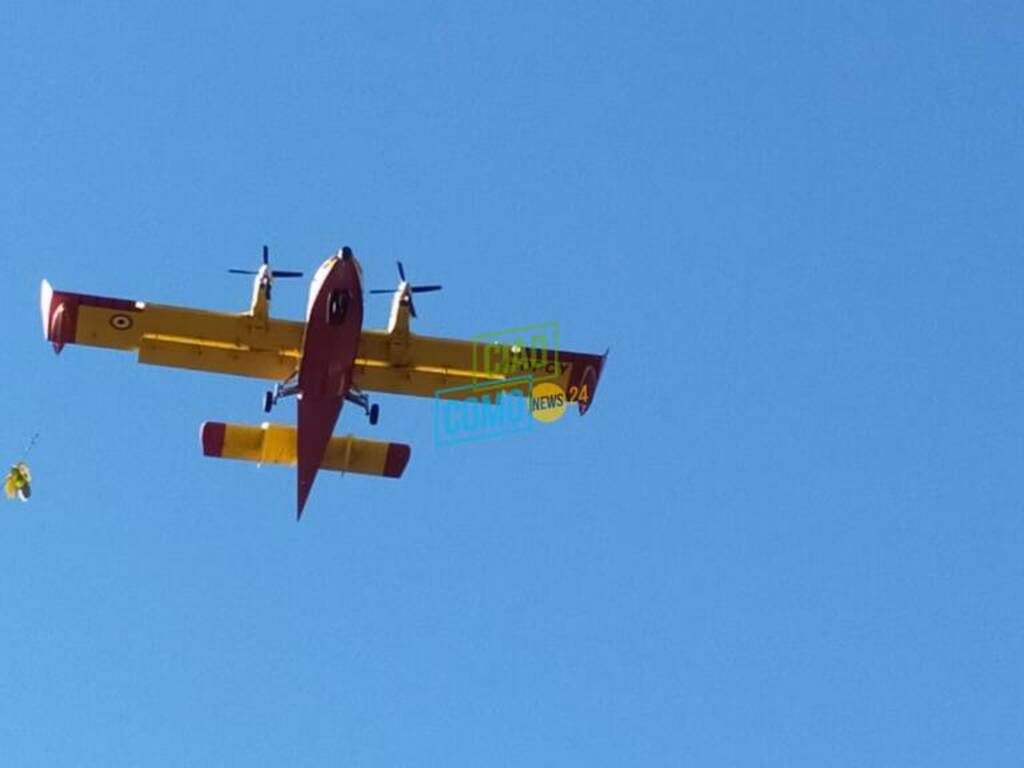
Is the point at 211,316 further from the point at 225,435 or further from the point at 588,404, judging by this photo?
the point at 588,404

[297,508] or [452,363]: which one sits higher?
[452,363]

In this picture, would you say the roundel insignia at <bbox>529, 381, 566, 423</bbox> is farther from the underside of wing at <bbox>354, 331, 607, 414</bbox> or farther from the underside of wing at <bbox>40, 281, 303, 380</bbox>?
the underside of wing at <bbox>40, 281, 303, 380</bbox>

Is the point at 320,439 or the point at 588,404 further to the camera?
the point at 588,404

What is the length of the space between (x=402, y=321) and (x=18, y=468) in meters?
7.91

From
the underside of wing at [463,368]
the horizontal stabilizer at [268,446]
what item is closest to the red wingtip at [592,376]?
the underside of wing at [463,368]

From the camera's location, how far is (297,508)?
35.8 metres

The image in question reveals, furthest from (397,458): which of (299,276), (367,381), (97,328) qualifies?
(97,328)

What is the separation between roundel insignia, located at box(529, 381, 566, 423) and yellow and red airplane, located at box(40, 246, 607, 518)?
131 centimetres

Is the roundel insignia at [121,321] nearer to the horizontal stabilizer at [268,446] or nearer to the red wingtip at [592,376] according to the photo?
the horizontal stabilizer at [268,446]

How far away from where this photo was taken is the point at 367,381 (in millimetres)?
36469

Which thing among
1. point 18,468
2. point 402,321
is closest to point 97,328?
point 18,468

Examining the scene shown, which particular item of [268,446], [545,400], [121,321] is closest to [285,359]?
[268,446]

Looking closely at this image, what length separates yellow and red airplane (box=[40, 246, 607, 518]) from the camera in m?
34.8

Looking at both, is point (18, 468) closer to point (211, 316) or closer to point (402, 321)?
point (211, 316)
